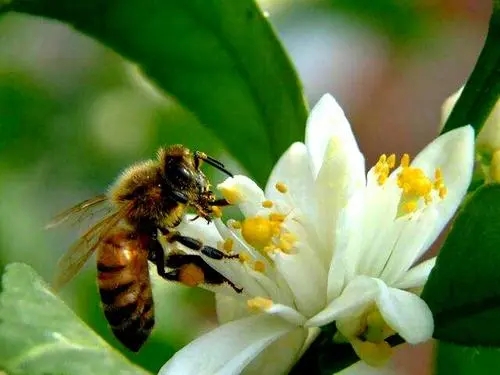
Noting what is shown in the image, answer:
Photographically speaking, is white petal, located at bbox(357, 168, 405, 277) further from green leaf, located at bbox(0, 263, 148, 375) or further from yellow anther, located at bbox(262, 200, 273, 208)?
green leaf, located at bbox(0, 263, 148, 375)

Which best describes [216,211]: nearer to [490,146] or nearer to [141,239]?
[141,239]

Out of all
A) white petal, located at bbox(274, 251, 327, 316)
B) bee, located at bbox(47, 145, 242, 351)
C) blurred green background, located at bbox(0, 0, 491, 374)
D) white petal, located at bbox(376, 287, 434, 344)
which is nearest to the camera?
white petal, located at bbox(376, 287, 434, 344)

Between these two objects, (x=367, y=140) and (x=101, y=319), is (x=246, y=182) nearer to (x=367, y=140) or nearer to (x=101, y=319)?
(x=101, y=319)

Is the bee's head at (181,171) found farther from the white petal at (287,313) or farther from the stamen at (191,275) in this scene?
the white petal at (287,313)

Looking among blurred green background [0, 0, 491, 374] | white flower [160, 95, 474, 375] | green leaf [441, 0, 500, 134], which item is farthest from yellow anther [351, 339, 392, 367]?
blurred green background [0, 0, 491, 374]

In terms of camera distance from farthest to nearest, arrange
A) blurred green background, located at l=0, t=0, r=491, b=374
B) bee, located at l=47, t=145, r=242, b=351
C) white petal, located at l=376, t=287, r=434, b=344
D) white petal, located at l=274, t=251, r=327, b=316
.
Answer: blurred green background, located at l=0, t=0, r=491, b=374, bee, located at l=47, t=145, r=242, b=351, white petal, located at l=274, t=251, r=327, b=316, white petal, located at l=376, t=287, r=434, b=344

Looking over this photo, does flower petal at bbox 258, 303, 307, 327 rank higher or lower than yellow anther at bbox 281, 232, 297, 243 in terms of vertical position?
lower

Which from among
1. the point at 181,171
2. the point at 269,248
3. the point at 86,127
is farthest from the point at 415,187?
the point at 86,127

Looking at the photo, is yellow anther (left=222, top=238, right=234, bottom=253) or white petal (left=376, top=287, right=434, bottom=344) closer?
white petal (left=376, top=287, right=434, bottom=344)

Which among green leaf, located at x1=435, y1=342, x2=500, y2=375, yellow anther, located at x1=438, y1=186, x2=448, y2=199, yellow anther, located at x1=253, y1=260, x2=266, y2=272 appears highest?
yellow anther, located at x1=438, y1=186, x2=448, y2=199
